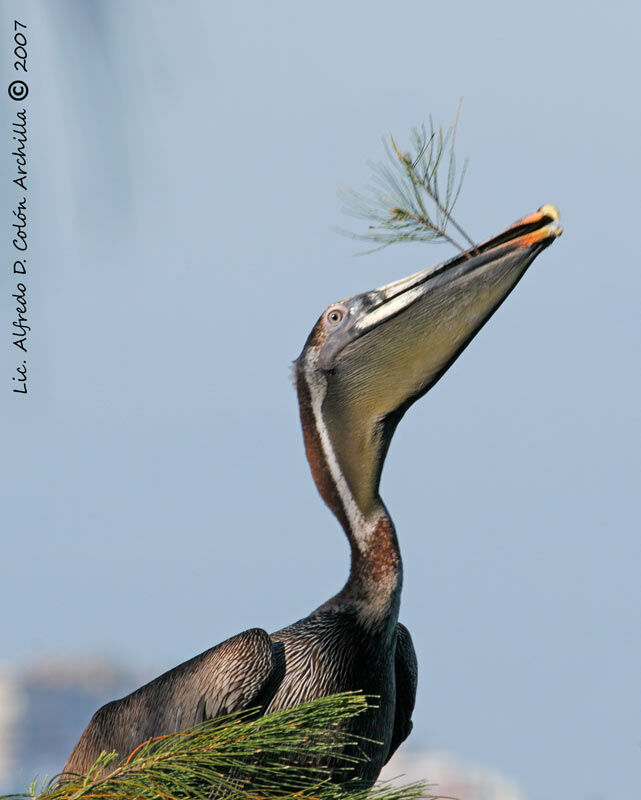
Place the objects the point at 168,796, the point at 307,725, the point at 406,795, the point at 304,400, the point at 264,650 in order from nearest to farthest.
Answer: the point at 168,796 < the point at 406,795 < the point at 307,725 < the point at 264,650 < the point at 304,400

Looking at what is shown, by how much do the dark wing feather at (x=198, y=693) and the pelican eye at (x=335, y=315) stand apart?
966 mm

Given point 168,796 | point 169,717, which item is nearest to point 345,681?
point 169,717

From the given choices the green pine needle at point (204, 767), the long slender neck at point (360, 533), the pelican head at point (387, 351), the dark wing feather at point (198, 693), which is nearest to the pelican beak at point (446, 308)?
the pelican head at point (387, 351)

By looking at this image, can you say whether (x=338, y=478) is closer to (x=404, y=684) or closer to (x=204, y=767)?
(x=404, y=684)

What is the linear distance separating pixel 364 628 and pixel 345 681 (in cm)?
17

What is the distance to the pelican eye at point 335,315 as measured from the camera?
360 cm

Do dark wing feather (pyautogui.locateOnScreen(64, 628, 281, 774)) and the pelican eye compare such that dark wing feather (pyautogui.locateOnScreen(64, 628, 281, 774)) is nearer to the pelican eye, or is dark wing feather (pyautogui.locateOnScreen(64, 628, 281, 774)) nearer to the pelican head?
the pelican head

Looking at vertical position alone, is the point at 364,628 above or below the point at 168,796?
above

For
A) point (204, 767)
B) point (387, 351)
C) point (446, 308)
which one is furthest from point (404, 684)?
point (204, 767)

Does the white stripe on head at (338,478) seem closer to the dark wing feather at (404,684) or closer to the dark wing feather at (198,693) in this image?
the dark wing feather at (198,693)

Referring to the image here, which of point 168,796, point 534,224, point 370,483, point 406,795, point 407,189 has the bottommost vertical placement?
point 406,795

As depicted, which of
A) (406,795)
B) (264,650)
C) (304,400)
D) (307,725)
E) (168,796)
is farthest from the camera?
(304,400)

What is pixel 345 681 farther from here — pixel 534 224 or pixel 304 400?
pixel 534 224

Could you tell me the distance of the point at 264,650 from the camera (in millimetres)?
3338
